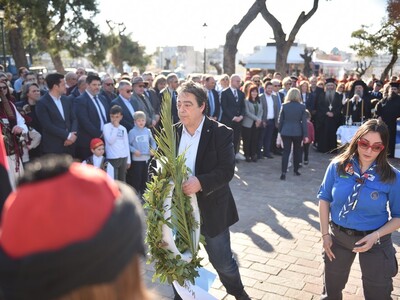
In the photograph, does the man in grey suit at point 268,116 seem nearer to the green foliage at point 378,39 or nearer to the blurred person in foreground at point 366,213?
the blurred person in foreground at point 366,213

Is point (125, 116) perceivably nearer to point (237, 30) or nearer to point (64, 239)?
point (64, 239)

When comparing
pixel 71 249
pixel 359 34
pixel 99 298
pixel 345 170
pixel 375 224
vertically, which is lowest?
pixel 375 224

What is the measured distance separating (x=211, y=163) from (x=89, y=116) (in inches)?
148

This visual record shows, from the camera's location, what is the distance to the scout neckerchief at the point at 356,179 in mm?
2980

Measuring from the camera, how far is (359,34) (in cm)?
2508

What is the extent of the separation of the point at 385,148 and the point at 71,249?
275 centimetres

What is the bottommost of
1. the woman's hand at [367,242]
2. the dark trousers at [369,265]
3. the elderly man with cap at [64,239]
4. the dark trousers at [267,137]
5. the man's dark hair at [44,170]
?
the dark trousers at [267,137]

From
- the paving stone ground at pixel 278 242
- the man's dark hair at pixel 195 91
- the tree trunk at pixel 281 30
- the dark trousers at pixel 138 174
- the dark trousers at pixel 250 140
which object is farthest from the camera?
the tree trunk at pixel 281 30

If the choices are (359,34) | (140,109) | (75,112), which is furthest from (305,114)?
(359,34)

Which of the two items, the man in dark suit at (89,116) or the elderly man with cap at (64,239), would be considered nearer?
the elderly man with cap at (64,239)

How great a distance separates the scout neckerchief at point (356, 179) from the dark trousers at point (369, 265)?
0.62 ft

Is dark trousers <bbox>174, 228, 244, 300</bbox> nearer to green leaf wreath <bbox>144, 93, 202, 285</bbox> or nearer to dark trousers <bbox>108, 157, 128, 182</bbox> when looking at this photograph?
green leaf wreath <bbox>144, 93, 202, 285</bbox>

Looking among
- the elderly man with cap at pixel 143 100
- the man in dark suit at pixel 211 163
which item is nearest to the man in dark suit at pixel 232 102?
the elderly man with cap at pixel 143 100

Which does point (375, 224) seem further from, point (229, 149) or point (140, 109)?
point (140, 109)
